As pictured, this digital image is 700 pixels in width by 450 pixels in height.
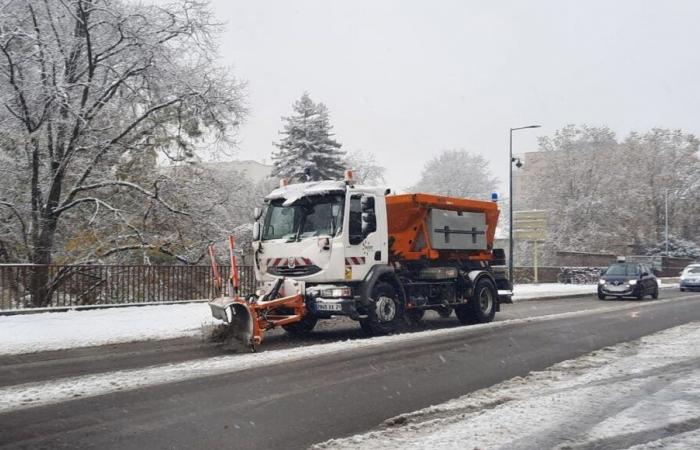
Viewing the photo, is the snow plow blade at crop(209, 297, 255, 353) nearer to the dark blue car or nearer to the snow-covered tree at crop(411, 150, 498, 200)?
the dark blue car

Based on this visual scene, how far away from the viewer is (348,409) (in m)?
6.34

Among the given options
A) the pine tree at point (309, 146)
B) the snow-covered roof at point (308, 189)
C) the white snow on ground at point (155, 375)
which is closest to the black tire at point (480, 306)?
the white snow on ground at point (155, 375)

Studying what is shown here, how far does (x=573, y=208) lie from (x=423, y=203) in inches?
1680

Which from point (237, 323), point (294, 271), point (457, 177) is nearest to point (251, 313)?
point (237, 323)

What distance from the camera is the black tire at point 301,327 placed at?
1273 centimetres

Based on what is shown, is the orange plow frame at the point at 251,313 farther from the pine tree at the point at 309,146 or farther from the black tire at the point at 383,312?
the pine tree at the point at 309,146

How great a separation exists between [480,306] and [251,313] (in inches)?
259

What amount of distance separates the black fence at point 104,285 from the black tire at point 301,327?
6.06 metres

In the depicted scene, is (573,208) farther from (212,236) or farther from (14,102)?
(14,102)

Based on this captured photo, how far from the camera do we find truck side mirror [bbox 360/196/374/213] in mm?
11689

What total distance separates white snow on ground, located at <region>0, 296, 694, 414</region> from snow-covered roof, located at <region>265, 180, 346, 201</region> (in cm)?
283

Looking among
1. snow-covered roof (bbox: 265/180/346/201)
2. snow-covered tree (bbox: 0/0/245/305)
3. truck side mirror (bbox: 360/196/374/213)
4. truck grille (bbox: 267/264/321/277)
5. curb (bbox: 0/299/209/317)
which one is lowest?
curb (bbox: 0/299/209/317)

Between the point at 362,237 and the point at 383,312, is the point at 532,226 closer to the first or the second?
the point at 383,312

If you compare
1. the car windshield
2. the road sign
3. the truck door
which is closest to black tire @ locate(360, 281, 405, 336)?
the truck door
